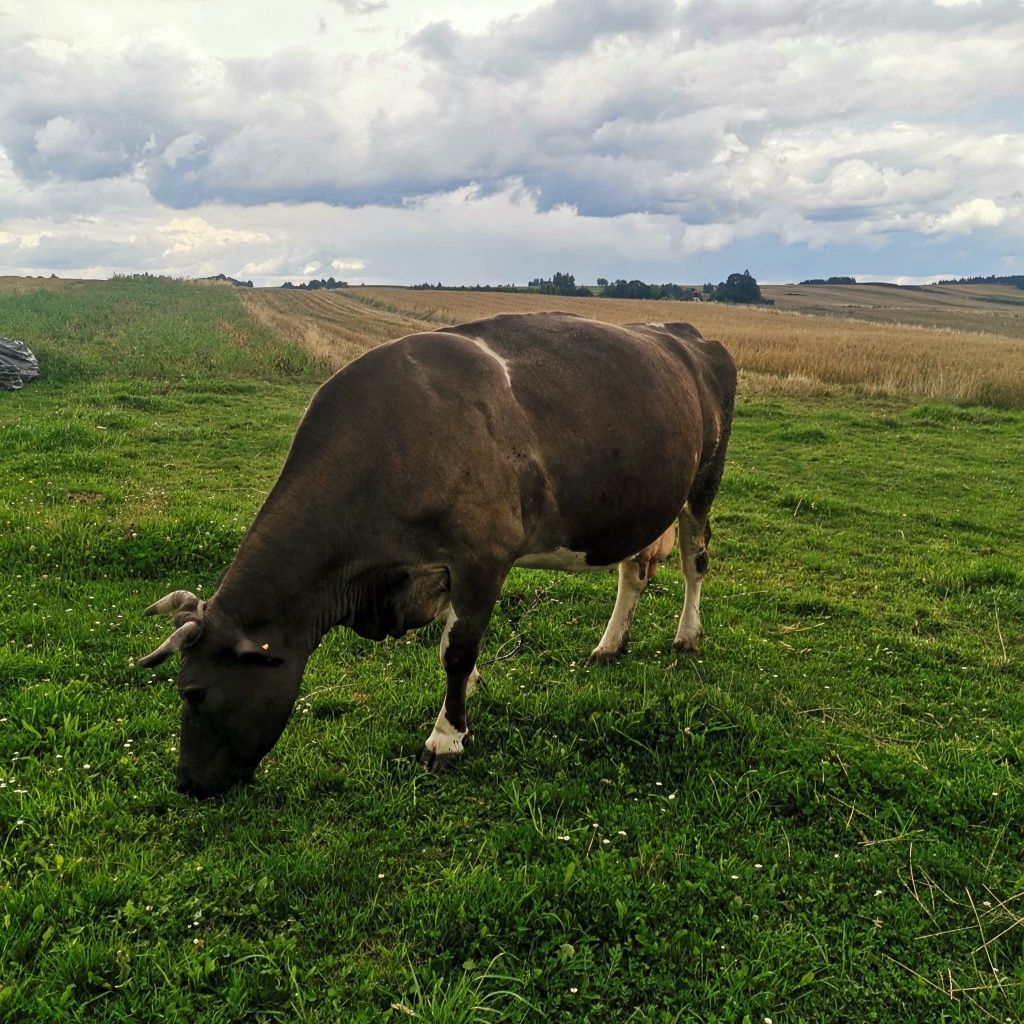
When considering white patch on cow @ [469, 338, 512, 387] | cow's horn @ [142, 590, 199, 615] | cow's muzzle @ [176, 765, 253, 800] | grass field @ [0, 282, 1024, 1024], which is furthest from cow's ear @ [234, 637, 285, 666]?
white patch on cow @ [469, 338, 512, 387]

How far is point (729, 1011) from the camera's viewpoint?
2.97 metres

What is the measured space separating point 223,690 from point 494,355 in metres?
2.43

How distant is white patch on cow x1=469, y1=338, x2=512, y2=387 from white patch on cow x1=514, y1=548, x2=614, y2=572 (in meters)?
1.07

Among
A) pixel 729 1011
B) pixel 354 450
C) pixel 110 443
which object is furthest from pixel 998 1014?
pixel 110 443

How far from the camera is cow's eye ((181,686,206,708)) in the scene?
11.7 ft

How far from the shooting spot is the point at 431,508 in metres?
4.04

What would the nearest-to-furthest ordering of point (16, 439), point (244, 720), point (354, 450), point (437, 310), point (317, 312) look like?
point (244, 720) → point (354, 450) → point (16, 439) → point (317, 312) → point (437, 310)

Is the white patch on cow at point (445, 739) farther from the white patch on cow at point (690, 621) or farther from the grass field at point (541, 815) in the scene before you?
the white patch on cow at point (690, 621)

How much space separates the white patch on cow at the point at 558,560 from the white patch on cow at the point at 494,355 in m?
1.07

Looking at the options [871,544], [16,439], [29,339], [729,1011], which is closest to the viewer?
[729,1011]

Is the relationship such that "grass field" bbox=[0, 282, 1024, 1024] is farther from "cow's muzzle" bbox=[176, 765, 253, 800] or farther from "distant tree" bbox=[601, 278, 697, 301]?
"distant tree" bbox=[601, 278, 697, 301]

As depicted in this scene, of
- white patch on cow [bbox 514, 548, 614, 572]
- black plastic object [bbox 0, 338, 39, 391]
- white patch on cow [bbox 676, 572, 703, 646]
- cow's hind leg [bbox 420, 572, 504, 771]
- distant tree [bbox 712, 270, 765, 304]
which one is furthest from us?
distant tree [bbox 712, 270, 765, 304]

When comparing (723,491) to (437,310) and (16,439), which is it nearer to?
(16,439)

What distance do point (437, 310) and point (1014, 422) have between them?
45762 mm
